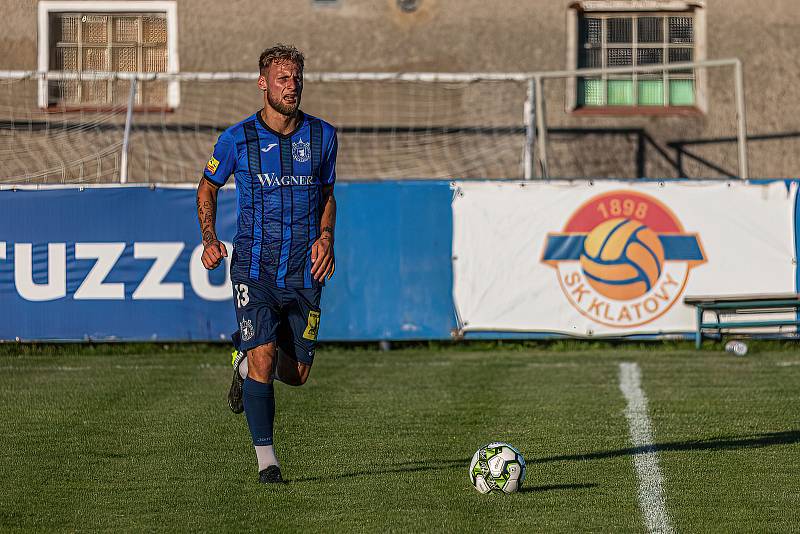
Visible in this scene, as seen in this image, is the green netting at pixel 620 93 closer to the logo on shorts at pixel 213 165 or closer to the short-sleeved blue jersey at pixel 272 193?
the short-sleeved blue jersey at pixel 272 193

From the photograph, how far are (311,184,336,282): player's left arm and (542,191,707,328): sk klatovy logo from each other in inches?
269

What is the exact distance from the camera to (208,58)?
788 inches

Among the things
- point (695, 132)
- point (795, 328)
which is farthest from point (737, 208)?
point (695, 132)

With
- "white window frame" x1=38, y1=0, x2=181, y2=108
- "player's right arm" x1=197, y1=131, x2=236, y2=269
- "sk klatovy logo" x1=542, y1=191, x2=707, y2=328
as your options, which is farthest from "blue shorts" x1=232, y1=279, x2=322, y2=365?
"white window frame" x1=38, y1=0, x2=181, y2=108

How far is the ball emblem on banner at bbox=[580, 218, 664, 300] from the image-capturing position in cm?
1404

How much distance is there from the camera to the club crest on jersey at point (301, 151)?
737cm

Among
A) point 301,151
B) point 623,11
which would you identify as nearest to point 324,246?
point 301,151

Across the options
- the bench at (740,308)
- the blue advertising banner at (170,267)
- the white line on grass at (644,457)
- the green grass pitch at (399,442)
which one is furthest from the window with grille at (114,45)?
the white line on grass at (644,457)

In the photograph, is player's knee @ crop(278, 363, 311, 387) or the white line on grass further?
player's knee @ crop(278, 363, 311, 387)

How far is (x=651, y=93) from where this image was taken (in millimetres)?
20516

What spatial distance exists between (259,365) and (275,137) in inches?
49.0

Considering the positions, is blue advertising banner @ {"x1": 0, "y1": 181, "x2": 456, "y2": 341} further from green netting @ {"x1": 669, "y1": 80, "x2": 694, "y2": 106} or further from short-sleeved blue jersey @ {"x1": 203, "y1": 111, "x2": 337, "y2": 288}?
green netting @ {"x1": 669, "y1": 80, "x2": 694, "y2": 106}

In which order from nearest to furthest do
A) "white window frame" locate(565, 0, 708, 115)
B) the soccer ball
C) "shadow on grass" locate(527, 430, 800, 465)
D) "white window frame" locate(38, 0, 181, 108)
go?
the soccer ball → "shadow on grass" locate(527, 430, 800, 465) → "white window frame" locate(38, 0, 181, 108) → "white window frame" locate(565, 0, 708, 115)

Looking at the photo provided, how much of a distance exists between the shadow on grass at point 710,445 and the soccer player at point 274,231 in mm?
1621
